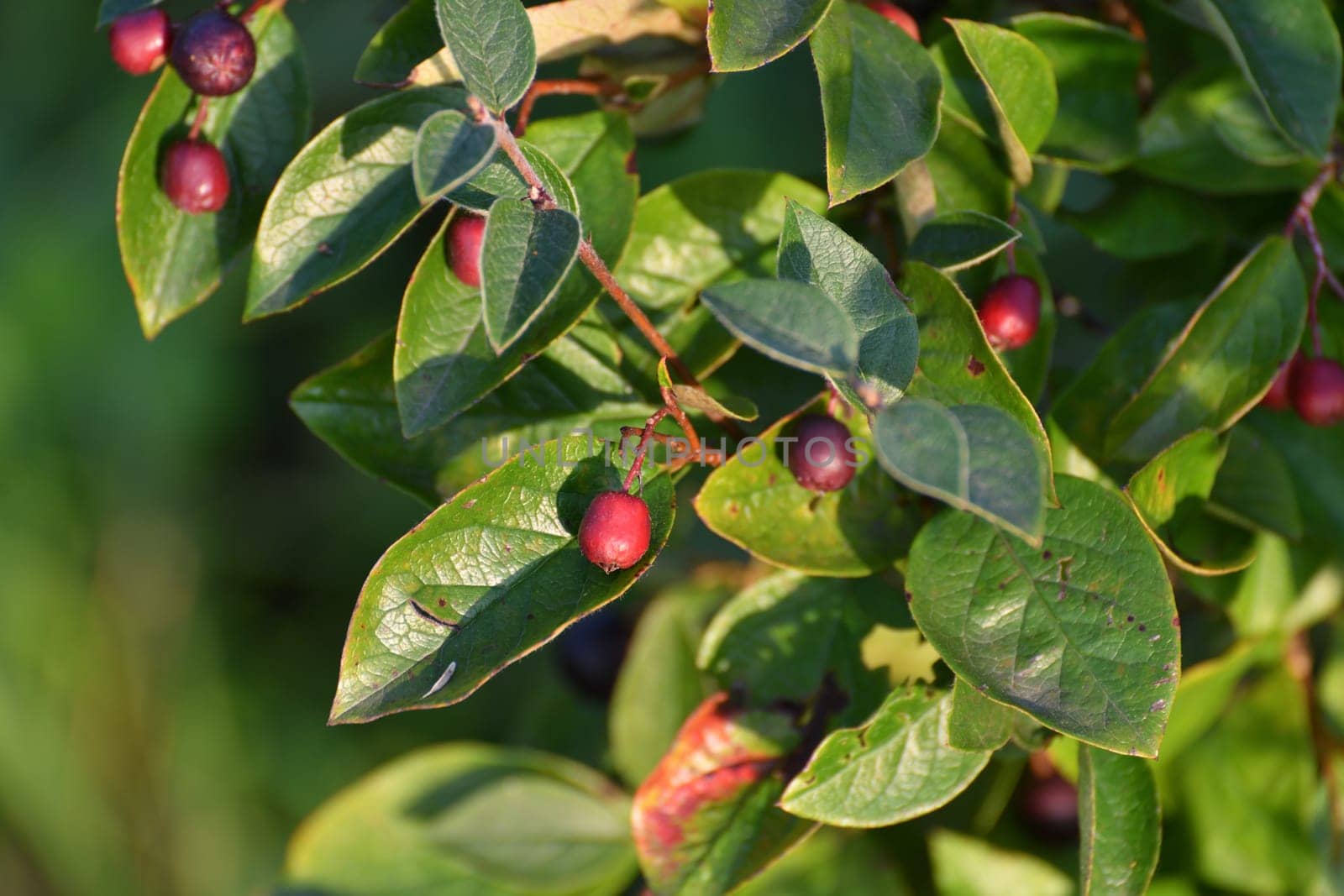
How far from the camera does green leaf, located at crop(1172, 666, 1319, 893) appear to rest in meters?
1.18

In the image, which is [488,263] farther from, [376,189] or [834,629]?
[834,629]

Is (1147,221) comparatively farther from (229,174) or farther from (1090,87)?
(229,174)

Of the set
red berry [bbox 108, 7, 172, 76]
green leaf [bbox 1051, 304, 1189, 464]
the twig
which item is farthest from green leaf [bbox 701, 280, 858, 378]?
the twig

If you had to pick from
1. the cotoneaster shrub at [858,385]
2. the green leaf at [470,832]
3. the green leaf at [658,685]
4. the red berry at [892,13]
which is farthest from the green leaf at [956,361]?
the green leaf at [470,832]

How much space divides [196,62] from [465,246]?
0.29 metres

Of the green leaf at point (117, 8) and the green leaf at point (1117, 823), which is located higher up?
the green leaf at point (117, 8)

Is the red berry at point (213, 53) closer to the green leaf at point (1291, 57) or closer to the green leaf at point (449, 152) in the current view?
the green leaf at point (449, 152)

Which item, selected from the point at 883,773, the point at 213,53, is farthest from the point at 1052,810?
the point at 213,53

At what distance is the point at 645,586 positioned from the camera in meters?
1.71

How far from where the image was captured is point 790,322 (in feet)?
1.96

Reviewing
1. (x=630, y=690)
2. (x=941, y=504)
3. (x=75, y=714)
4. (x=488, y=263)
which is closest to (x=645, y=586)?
(x=630, y=690)

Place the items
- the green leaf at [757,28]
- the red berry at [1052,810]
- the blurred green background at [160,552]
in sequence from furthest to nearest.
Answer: the blurred green background at [160,552]
the red berry at [1052,810]
the green leaf at [757,28]

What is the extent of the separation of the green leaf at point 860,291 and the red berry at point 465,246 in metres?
0.25

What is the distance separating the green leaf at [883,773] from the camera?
2.76 feet
